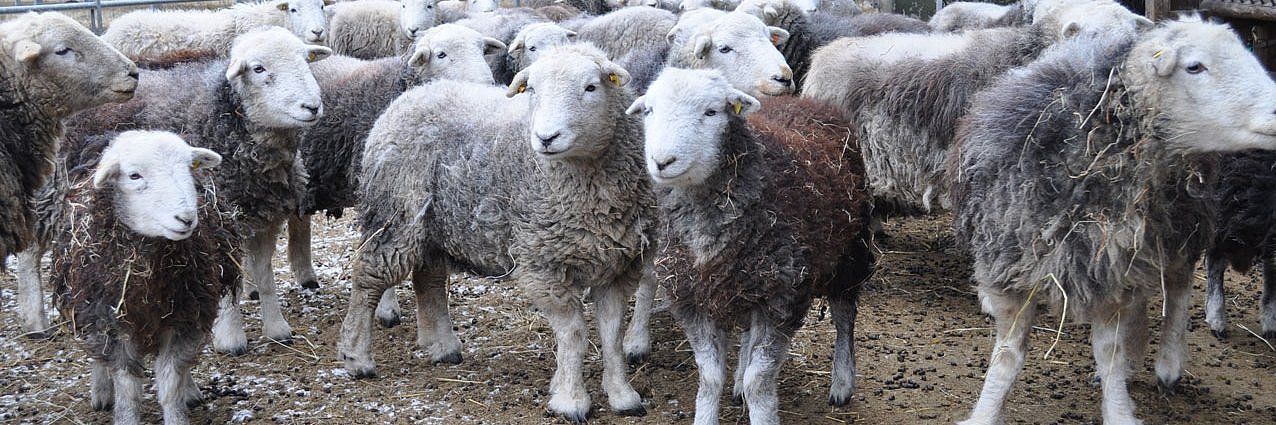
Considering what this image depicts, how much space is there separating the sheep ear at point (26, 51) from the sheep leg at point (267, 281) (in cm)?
152

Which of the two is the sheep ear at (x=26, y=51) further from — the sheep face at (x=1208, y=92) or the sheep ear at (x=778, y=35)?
the sheep face at (x=1208, y=92)

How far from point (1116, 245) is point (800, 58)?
4.35 m

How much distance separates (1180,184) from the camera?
4.50 metres

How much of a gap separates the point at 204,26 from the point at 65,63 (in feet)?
13.1

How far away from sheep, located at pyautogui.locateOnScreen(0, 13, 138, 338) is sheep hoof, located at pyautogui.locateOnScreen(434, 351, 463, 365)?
2029 millimetres

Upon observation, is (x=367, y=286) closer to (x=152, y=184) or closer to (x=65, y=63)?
(x=152, y=184)

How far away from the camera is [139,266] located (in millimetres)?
4738

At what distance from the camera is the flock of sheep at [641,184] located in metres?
4.51

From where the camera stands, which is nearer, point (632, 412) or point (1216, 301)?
point (632, 412)

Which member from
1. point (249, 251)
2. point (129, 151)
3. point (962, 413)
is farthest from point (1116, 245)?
point (249, 251)

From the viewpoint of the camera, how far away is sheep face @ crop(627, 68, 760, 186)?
4566mm

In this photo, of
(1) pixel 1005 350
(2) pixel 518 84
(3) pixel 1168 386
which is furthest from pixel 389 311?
(3) pixel 1168 386

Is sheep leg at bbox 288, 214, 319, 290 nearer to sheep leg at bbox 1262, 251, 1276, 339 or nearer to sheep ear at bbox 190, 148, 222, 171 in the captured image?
sheep ear at bbox 190, 148, 222, 171

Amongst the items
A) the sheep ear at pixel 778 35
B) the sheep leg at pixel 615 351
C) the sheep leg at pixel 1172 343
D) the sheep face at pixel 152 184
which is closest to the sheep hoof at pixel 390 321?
the sheep leg at pixel 615 351
